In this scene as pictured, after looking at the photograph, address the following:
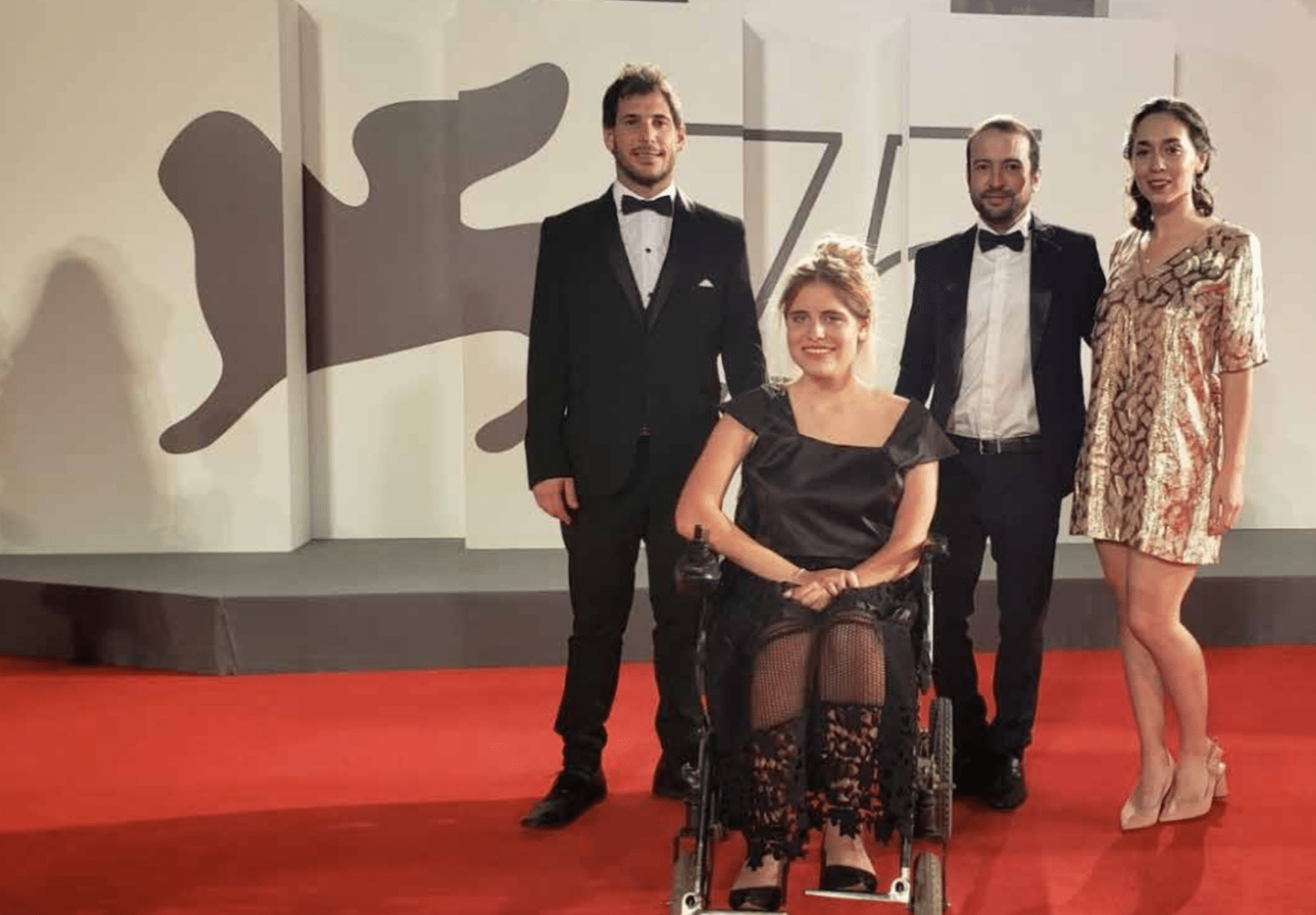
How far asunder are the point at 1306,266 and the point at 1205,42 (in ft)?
3.74

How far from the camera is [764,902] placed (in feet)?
8.43

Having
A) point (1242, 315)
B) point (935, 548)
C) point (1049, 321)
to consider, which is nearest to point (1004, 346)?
point (1049, 321)

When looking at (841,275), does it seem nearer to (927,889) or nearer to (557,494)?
(557,494)

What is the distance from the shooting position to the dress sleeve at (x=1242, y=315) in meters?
3.08

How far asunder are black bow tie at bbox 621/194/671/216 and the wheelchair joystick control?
0.95 meters

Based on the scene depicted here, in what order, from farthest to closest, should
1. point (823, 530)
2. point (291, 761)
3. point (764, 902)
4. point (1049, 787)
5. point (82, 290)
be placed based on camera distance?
point (82, 290) < point (291, 761) < point (1049, 787) < point (823, 530) < point (764, 902)

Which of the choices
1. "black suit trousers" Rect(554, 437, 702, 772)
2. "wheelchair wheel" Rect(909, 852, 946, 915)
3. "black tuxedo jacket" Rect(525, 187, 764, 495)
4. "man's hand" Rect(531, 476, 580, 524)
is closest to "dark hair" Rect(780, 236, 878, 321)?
"black tuxedo jacket" Rect(525, 187, 764, 495)

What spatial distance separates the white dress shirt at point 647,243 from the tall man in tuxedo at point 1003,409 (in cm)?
69

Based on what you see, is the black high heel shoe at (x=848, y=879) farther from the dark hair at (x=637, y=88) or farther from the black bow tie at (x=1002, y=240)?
the dark hair at (x=637, y=88)

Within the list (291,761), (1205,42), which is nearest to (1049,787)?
(291,761)

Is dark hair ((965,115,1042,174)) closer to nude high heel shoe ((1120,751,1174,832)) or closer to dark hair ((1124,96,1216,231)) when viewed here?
dark hair ((1124,96,1216,231))

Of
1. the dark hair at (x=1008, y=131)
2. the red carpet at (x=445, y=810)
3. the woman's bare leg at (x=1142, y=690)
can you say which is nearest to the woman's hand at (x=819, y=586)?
the red carpet at (x=445, y=810)

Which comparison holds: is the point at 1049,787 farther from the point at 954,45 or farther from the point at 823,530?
the point at 954,45

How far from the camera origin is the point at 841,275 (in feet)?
9.38
